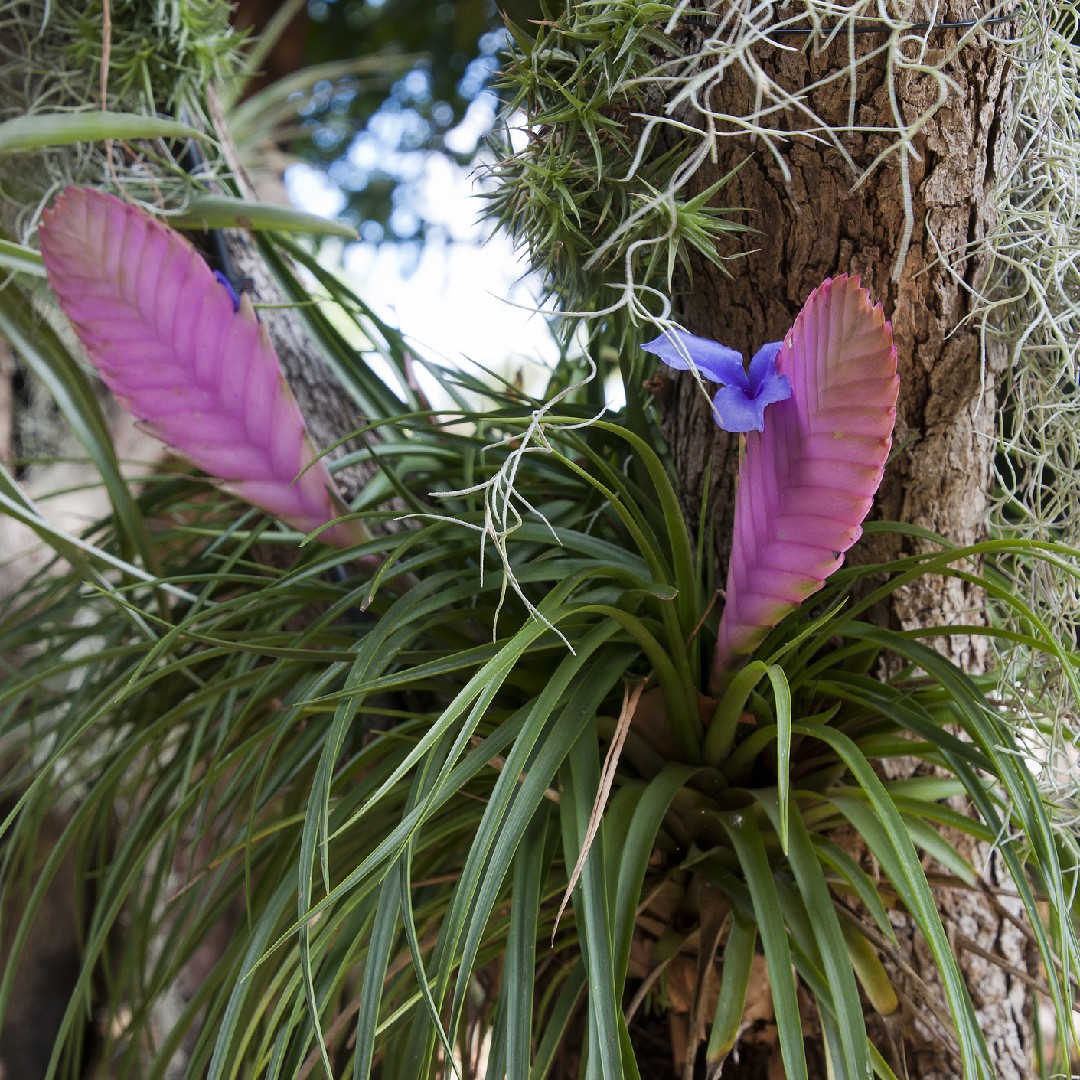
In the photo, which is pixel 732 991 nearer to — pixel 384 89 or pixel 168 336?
pixel 168 336

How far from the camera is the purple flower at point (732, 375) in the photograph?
0.40 meters

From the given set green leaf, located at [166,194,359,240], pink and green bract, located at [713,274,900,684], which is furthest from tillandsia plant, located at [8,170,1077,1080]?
green leaf, located at [166,194,359,240]

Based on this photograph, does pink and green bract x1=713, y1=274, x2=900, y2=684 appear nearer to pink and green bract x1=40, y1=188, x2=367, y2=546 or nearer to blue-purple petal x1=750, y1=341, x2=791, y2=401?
blue-purple petal x1=750, y1=341, x2=791, y2=401

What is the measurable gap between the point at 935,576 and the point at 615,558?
0.18 m

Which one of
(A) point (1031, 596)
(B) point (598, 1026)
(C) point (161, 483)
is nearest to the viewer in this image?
(B) point (598, 1026)

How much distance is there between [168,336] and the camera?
0.49 meters

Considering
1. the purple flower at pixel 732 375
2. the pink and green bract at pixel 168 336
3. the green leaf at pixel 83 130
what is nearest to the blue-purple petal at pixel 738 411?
the purple flower at pixel 732 375

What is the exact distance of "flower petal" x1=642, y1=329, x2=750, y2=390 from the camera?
0.41 m

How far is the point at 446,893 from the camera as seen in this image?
0.57m

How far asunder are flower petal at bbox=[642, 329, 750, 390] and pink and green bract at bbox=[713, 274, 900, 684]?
0.07 ft

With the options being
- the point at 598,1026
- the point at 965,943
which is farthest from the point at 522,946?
the point at 965,943

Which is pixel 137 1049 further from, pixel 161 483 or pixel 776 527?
pixel 776 527

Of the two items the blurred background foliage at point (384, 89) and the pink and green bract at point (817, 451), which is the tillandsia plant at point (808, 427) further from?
the blurred background foliage at point (384, 89)

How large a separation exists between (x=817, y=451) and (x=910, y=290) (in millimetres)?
147
